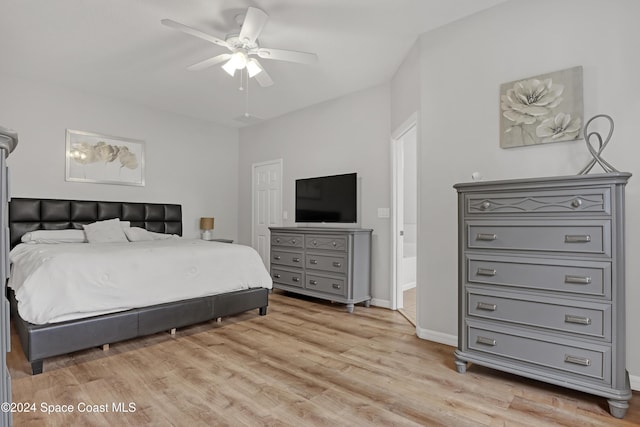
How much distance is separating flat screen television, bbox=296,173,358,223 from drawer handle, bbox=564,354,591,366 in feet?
8.83

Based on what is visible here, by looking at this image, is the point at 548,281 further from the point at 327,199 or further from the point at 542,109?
the point at 327,199

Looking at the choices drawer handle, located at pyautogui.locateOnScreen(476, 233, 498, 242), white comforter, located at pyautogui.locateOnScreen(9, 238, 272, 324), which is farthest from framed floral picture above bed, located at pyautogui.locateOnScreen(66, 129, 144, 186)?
drawer handle, located at pyautogui.locateOnScreen(476, 233, 498, 242)

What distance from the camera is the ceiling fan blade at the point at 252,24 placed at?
8.30ft

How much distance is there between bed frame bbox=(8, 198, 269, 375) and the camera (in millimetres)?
2408

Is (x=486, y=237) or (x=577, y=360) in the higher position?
(x=486, y=237)

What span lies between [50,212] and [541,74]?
208 inches

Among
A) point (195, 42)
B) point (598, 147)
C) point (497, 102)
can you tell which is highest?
point (195, 42)

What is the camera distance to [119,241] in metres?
4.16

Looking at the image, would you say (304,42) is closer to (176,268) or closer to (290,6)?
(290,6)

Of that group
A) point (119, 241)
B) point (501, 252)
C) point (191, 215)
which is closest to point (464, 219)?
point (501, 252)

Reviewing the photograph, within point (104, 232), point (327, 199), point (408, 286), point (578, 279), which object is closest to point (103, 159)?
point (104, 232)

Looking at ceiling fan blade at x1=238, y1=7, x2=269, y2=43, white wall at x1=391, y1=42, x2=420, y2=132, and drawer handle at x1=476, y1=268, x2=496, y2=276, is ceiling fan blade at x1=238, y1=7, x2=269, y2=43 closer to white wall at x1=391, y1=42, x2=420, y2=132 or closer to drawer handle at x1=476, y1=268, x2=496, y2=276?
white wall at x1=391, y1=42, x2=420, y2=132

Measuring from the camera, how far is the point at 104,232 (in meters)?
4.14

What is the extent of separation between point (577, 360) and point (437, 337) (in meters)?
1.15
